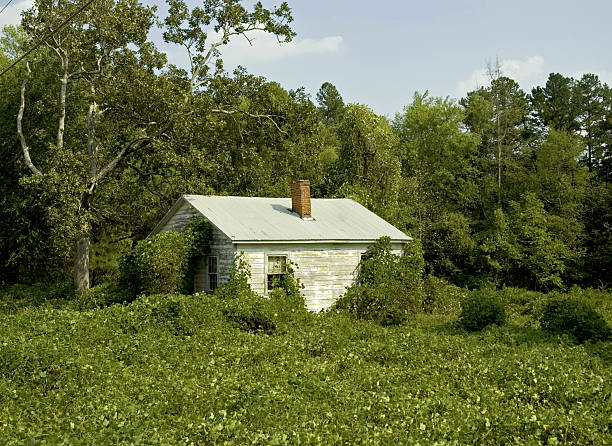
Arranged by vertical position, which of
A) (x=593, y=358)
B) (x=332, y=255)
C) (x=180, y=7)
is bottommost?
(x=593, y=358)

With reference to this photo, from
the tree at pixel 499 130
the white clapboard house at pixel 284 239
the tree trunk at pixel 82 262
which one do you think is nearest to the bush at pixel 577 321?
the white clapboard house at pixel 284 239

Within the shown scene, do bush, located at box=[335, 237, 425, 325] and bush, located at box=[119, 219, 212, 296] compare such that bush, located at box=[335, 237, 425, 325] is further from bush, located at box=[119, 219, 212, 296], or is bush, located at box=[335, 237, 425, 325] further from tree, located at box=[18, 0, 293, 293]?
tree, located at box=[18, 0, 293, 293]

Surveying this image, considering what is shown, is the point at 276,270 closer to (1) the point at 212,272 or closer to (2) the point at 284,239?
(2) the point at 284,239

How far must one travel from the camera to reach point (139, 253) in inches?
779

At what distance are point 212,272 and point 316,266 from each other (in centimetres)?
379

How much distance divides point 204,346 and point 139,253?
287 inches

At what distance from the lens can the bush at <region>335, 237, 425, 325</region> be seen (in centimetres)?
2070

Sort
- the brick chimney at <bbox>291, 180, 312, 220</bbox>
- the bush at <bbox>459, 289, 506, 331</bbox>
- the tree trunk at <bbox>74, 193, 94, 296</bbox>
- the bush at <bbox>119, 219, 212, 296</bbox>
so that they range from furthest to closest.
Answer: the tree trunk at <bbox>74, 193, 94, 296</bbox> → the brick chimney at <bbox>291, 180, 312, 220</bbox> → the bush at <bbox>119, 219, 212, 296</bbox> → the bush at <bbox>459, 289, 506, 331</bbox>

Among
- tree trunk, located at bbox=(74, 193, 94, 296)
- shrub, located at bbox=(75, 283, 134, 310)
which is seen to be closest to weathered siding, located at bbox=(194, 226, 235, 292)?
shrub, located at bbox=(75, 283, 134, 310)

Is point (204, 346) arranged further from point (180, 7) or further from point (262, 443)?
point (180, 7)

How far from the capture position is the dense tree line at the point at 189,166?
26.6m

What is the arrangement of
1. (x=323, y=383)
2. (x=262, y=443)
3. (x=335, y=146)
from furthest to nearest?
(x=335, y=146), (x=323, y=383), (x=262, y=443)

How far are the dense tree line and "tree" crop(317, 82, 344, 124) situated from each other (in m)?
37.0

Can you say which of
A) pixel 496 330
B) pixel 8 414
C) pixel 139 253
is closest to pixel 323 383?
pixel 8 414
